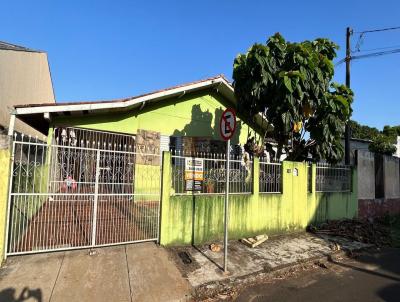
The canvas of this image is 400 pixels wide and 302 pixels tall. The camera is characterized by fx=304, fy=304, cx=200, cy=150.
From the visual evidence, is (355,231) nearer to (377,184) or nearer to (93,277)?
(377,184)

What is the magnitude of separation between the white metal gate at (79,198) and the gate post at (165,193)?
0.18m

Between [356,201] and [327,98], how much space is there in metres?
4.19

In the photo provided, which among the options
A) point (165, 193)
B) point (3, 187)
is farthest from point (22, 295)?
point (165, 193)

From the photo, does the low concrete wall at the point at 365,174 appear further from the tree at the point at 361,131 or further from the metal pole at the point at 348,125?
the tree at the point at 361,131

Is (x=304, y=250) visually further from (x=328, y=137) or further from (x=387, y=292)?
(x=328, y=137)

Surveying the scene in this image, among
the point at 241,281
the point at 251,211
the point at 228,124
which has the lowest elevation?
the point at 241,281

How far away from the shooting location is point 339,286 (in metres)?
5.35

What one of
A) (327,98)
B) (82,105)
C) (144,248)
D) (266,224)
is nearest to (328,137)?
(327,98)

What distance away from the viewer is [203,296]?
15.6 feet

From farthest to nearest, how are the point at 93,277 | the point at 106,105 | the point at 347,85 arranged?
the point at 347,85, the point at 106,105, the point at 93,277

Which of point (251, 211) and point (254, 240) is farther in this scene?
point (251, 211)

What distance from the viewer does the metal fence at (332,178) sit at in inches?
376

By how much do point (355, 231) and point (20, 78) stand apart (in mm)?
13882

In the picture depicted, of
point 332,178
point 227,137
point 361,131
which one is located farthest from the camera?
point 361,131
